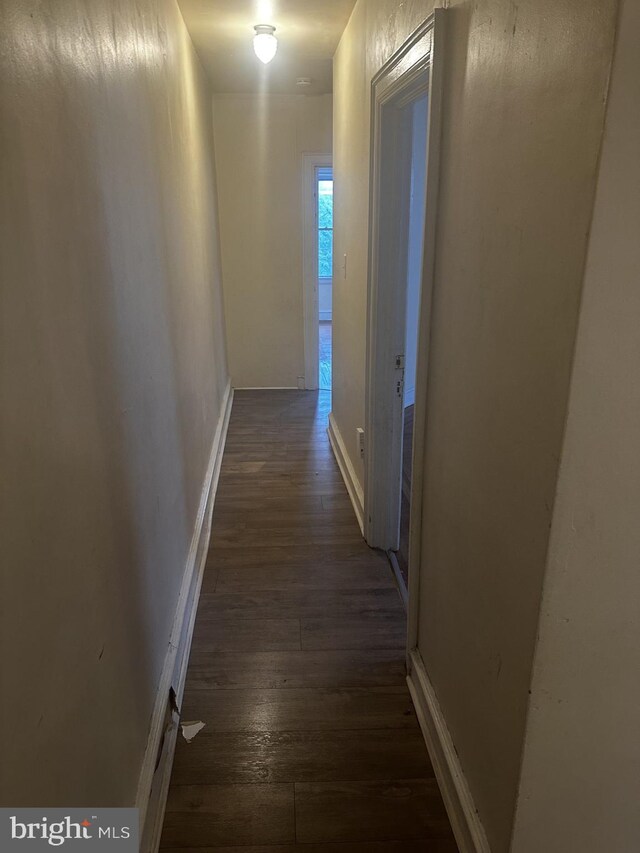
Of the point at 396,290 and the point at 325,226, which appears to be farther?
the point at 325,226

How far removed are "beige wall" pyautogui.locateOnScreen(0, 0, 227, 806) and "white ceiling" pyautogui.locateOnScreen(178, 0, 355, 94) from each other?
0.81 metres

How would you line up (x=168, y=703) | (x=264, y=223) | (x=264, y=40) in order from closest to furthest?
(x=168, y=703)
(x=264, y=40)
(x=264, y=223)

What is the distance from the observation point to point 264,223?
5.10 metres

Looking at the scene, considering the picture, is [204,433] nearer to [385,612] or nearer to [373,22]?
[385,612]

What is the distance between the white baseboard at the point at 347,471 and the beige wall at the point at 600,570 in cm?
184

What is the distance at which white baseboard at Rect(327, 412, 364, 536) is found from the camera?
3.14 m

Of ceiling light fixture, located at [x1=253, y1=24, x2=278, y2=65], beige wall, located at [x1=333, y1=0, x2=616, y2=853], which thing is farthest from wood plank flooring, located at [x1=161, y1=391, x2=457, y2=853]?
ceiling light fixture, located at [x1=253, y1=24, x2=278, y2=65]

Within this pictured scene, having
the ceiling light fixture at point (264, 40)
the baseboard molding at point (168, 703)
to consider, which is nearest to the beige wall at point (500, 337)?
the baseboard molding at point (168, 703)

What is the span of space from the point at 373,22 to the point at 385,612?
2.43 meters

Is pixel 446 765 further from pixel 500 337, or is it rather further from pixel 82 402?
pixel 82 402

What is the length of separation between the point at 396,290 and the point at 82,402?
163 cm

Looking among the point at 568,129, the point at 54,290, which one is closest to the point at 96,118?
the point at 54,290

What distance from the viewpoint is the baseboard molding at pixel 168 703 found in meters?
1.49

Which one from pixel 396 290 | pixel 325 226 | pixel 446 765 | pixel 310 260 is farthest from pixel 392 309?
pixel 325 226
